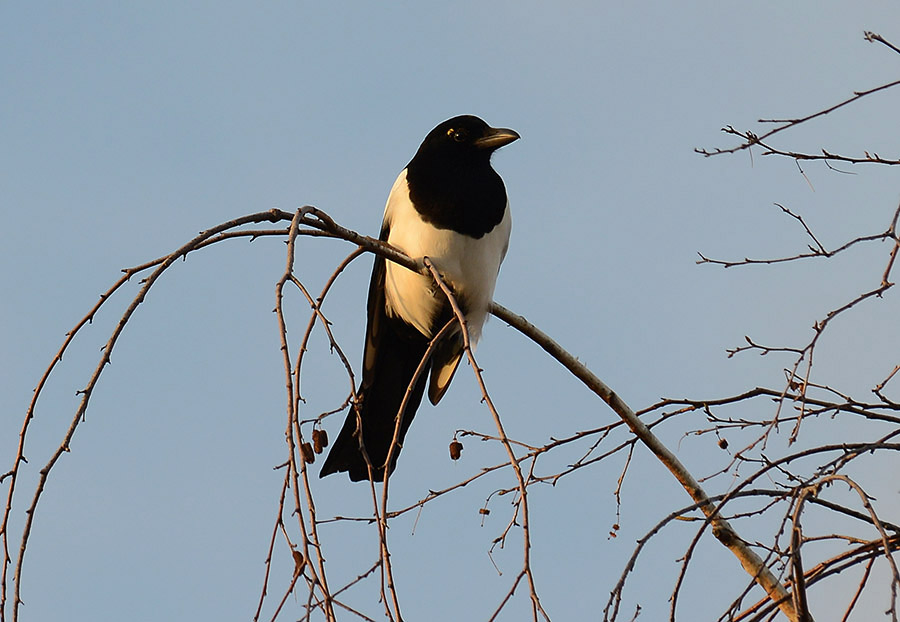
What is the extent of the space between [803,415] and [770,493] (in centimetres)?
37

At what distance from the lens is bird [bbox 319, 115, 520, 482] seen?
13.2ft

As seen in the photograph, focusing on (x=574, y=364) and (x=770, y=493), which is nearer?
(x=770, y=493)

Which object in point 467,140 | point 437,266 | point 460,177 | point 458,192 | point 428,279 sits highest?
point 467,140

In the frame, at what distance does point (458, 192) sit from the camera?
414 centimetres

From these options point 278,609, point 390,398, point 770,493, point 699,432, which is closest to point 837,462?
point 770,493

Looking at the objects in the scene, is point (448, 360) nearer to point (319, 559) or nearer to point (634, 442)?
point (634, 442)

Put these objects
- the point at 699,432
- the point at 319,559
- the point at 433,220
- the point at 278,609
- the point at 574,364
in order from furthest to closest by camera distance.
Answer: the point at 433,220
the point at 574,364
the point at 699,432
the point at 278,609
the point at 319,559

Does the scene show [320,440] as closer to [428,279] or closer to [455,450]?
[455,450]

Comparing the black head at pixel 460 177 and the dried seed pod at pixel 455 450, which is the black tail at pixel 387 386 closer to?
the black head at pixel 460 177

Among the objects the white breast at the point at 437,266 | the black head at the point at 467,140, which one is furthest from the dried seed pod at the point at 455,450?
the black head at the point at 467,140

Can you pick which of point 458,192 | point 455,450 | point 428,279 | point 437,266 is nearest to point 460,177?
point 458,192

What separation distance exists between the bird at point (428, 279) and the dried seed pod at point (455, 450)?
89 cm

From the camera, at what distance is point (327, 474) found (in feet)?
14.2

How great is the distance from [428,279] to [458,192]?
1.53 feet
